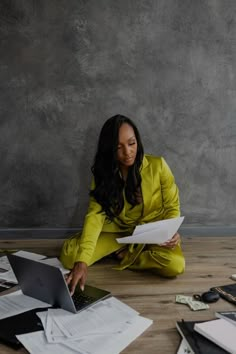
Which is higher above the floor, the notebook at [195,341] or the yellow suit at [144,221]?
the yellow suit at [144,221]

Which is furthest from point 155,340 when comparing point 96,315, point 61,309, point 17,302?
point 17,302

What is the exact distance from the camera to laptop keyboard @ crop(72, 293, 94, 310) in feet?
5.78

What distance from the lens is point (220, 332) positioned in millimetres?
1509

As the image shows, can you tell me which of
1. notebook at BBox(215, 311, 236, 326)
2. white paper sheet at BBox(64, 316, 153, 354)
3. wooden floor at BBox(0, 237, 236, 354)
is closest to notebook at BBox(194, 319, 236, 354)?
notebook at BBox(215, 311, 236, 326)

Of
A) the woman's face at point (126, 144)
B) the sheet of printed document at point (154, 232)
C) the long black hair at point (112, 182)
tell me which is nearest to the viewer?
the sheet of printed document at point (154, 232)

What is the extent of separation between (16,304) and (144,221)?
0.91 meters

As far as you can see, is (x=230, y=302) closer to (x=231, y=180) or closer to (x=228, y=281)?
(x=228, y=281)

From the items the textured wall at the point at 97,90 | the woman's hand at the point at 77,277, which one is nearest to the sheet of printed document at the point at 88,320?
the woman's hand at the point at 77,277

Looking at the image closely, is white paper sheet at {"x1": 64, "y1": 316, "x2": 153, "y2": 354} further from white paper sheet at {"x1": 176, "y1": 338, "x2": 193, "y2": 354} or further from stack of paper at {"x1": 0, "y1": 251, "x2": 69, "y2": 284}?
stack of paper at {"x1": 0, "y1": 251, "x2": 69, "y2": 284}

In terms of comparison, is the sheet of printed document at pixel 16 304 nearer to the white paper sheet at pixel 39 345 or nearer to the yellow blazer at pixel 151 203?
the white paper sheet at pixel 39 345

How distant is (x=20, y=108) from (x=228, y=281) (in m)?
1.74

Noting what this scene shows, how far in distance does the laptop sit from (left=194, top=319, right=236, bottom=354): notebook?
497 millimetres

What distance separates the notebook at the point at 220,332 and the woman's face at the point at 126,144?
3.11 ft

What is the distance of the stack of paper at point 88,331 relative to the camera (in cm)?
146
